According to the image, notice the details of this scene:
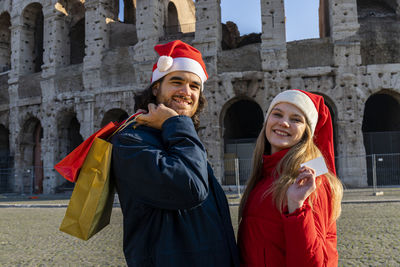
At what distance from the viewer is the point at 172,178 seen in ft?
3.67

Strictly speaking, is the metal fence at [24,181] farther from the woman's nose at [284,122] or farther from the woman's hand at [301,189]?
the woman's hand at [301,189]

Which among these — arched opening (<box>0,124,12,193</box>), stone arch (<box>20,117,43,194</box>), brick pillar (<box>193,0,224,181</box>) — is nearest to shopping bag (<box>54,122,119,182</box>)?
brick pillar (<box>193,0,224,181</box>)

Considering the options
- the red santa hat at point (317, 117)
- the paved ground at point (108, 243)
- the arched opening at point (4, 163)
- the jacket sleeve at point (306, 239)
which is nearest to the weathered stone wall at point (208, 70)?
the arched opening at point (4, 163)

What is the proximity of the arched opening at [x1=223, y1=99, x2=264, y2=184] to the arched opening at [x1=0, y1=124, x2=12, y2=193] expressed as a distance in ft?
35.0

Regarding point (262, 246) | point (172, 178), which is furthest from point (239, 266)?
point (172, 178)

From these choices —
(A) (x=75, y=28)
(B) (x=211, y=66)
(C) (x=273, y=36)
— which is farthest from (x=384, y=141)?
(A) (x=75, y=28)

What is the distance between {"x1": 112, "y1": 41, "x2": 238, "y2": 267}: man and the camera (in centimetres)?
115

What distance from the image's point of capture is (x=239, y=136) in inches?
653

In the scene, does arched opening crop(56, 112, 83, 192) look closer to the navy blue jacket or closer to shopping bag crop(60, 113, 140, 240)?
shopping bag crop(60, 113, 140, 240)

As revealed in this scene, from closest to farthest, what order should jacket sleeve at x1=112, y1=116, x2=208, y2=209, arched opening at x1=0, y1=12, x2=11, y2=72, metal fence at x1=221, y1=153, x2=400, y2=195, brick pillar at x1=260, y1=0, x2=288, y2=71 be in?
jacket sleeve at x1=112, y1=116, x2=208, y2=209 < metal fence at x1=221, y1=153, x2=400, y2=195 < brick pillar at x1=260, y1=0, x2=288, y2=71 < arched opening at x1=0, y1=12, x2=11, y2=72

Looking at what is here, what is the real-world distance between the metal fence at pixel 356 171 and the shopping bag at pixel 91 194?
9.20m

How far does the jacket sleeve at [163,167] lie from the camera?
113 cm

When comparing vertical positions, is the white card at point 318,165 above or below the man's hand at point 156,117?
below

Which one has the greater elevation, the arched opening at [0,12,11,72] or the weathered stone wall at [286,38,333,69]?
the arched opening at [0,12,11,72]
